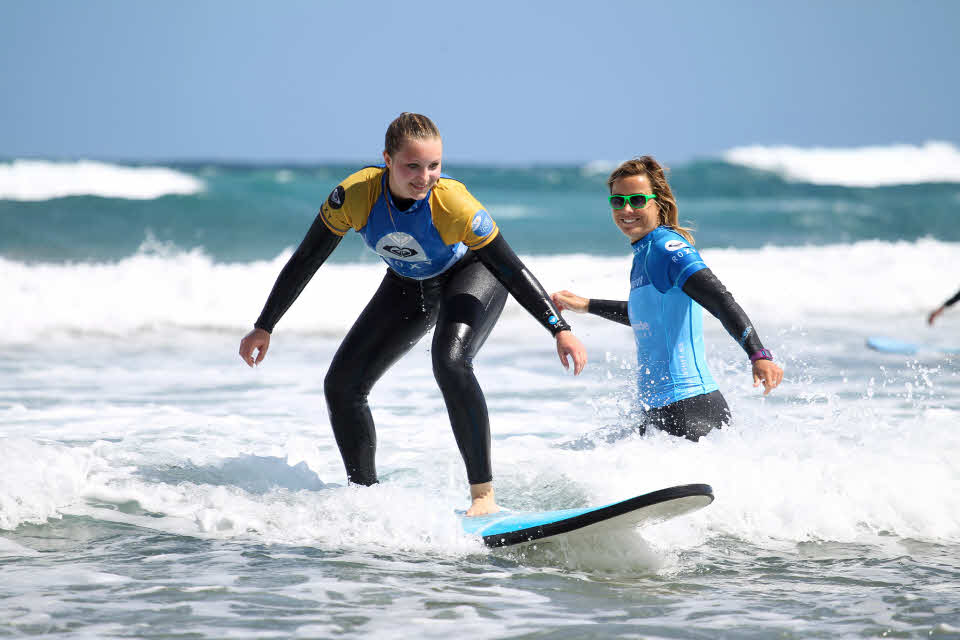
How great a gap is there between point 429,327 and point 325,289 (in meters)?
8.28

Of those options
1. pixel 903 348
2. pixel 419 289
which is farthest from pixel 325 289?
pixel 419 289

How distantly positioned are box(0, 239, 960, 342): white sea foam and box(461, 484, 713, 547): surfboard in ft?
22.5

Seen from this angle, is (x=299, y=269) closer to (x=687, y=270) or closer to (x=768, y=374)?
(x=687, y=270)

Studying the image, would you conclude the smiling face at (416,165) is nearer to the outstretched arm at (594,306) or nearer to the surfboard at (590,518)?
the outstretched arm at (594,306)

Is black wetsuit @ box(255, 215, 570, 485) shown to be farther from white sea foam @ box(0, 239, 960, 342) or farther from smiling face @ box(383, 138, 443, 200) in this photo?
white sea foam @ box(0, 239, 960, 342)

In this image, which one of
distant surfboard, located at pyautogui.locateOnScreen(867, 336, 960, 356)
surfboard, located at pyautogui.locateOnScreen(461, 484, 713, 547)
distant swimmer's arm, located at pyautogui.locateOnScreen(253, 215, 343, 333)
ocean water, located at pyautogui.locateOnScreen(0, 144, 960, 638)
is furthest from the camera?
distant surfboard, located at pyautogui.locateOnScreen(867, 336, 960, 356)

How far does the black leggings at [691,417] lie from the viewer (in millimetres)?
4273

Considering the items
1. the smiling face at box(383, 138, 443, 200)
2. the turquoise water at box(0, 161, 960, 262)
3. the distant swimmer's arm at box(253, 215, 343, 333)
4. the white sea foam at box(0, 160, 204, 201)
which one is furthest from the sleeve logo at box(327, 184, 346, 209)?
the white sea foam at box(0, 160, 204, 201)

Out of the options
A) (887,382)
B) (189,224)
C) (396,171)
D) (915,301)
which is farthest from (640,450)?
(189,224)

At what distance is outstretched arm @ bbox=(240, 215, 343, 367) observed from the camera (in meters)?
4.25

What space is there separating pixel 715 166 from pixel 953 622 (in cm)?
3399

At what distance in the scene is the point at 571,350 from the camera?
3.79 meters

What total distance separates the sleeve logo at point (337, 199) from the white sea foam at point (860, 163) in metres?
34.0

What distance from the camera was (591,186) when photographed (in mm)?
31906
